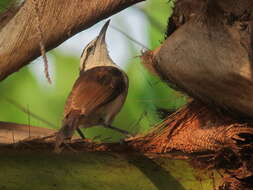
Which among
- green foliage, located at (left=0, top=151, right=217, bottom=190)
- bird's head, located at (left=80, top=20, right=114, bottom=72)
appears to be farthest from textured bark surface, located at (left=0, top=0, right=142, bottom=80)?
bird's head, located at (left=80, top=20, right=114, bottom=72)

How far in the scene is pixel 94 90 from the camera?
2.06m

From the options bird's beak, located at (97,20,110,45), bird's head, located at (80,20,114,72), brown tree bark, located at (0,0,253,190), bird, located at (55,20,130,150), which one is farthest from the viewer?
bird's head, located at (80,20,114,72)

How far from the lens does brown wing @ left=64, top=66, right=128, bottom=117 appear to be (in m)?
1.97

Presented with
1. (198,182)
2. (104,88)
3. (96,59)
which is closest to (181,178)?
(198,182)

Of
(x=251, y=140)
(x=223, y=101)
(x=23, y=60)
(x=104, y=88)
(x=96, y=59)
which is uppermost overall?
(x=23, y=60)

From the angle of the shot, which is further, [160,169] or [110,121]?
[110,121]

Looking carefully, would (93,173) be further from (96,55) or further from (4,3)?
(96,55)

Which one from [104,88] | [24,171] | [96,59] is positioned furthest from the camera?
[96,59]

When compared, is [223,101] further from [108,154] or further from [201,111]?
[108,154]

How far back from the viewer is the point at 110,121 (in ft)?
7.25

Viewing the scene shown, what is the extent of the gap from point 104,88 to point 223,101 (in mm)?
885

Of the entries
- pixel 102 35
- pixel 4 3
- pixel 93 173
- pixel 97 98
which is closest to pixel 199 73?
pixel 93 173

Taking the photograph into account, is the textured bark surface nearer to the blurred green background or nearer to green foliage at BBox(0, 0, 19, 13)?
green foliage at BBox(0, 0, 19, 13)

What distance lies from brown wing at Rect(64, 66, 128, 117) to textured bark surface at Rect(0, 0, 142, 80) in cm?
60
